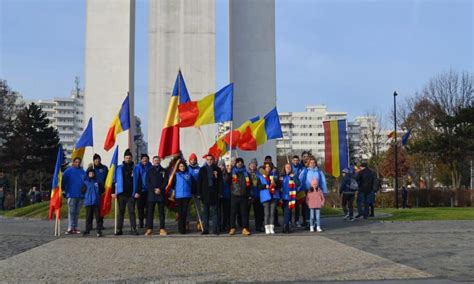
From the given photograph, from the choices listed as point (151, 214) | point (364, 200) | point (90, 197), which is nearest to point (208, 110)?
point (151, 214)

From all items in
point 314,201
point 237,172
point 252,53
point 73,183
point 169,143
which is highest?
point 252,53

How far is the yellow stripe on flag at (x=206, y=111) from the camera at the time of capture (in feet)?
48.8

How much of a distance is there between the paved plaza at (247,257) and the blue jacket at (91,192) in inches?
39.9

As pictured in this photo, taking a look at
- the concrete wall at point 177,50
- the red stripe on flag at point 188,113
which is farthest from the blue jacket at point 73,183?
the concrete wall at point 177,50

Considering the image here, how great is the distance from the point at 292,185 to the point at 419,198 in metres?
26.7

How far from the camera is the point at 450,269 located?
333 inches

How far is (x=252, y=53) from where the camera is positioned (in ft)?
87.6

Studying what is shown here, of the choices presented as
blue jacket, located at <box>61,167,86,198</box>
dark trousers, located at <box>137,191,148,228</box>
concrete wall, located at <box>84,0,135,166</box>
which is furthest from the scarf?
concrete wall, located at <box>84,0,135,166</box>

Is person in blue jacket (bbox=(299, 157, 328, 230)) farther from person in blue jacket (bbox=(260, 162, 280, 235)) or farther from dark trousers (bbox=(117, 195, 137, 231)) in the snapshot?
dark trousers (bbox=(117, 195, 137, 231))

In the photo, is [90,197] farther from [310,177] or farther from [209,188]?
[310,177]

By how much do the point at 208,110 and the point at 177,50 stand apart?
424 inches

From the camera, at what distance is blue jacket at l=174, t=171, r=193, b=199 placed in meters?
13.9

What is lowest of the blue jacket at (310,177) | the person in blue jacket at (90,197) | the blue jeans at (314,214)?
the blue jeans at (314,214)

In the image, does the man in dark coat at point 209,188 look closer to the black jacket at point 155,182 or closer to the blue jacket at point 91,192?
the black jacket at point 155,182
